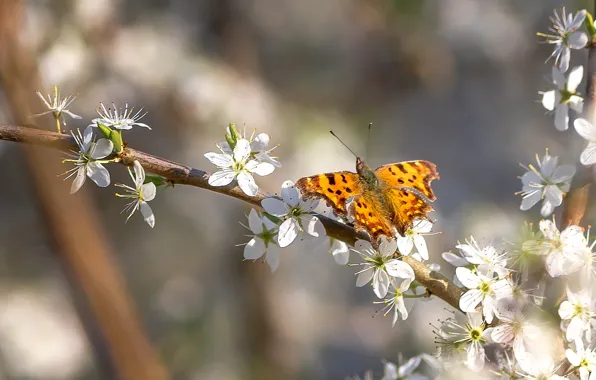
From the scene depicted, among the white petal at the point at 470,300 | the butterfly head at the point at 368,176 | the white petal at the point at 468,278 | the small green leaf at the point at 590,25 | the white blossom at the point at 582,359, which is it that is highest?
the small green leaf at the point at 590,25

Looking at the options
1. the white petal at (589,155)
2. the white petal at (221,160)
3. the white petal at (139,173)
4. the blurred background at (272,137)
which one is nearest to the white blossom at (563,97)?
the white petal at (589,155)

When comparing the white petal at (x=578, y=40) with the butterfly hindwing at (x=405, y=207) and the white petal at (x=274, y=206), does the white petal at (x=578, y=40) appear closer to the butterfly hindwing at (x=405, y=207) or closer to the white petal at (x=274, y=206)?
the butterfly hindwing at (x=405, y=207)

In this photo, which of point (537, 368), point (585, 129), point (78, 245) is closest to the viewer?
point (537, 368)

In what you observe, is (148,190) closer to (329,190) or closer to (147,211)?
(147,211)

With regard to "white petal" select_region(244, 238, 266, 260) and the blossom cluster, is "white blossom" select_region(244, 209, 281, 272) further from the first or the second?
the blossom cluster

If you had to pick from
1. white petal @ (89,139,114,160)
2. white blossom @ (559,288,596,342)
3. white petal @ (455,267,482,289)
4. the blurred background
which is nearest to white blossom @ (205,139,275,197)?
white petal @ (89,139,114,160)

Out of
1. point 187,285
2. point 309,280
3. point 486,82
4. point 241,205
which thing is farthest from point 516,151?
point 187,285

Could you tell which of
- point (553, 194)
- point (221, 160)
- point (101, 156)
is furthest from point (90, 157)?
point (553, 194)
